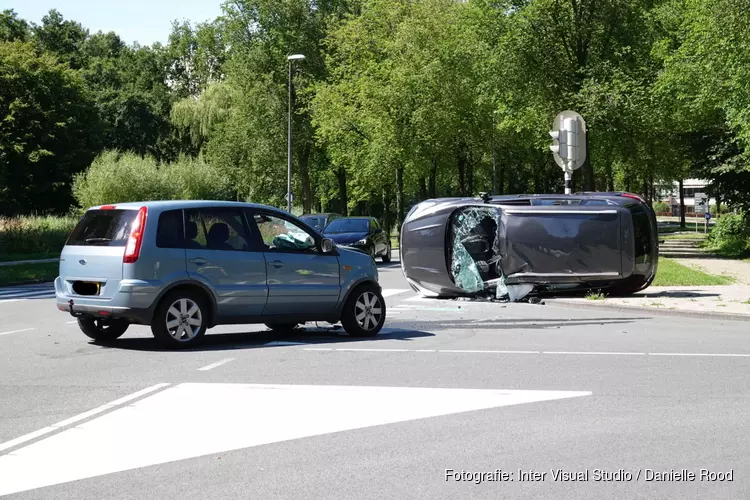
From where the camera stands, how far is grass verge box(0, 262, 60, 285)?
26641mm

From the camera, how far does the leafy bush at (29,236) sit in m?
37.3

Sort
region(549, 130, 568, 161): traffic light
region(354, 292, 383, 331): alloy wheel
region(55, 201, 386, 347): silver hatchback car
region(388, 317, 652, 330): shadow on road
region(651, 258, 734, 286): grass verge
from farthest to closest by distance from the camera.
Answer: region(651, 258, 734, 286): grass verge < region(549, 130, 568, 161): traffic light < region(388, 317, 652, 330): shadow on road < region(354, 292, 383, 331): alloy wheel < region(55, 201, 386, 347): silver hatchback car

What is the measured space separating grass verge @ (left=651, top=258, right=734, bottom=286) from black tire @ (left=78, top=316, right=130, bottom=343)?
1349cm

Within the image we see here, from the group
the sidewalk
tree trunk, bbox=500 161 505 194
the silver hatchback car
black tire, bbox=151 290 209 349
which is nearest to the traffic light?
the sidewalk

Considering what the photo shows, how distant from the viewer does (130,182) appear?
157ft

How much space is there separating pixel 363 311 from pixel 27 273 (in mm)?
18157

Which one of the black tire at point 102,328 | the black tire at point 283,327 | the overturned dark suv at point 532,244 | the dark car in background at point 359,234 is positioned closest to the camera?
the black tire at point 102,328

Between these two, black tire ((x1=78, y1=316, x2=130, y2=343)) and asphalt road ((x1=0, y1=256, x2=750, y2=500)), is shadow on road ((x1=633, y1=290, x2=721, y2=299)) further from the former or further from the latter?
black tire ((x1=78, y1=316, x2=130, y2=343))

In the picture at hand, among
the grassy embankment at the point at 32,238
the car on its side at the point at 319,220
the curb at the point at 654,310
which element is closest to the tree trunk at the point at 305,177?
the grassy embankment at the point at 32,238

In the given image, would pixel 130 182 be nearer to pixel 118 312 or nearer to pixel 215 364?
pixel 118 312

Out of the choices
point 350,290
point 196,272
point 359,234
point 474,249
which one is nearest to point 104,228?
point 196,272

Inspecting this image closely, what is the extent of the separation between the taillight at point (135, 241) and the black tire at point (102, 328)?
145cm

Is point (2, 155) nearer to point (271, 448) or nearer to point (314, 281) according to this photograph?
point (314, 281)

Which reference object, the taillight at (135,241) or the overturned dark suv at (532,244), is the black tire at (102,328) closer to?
the taillight at (135,241)
